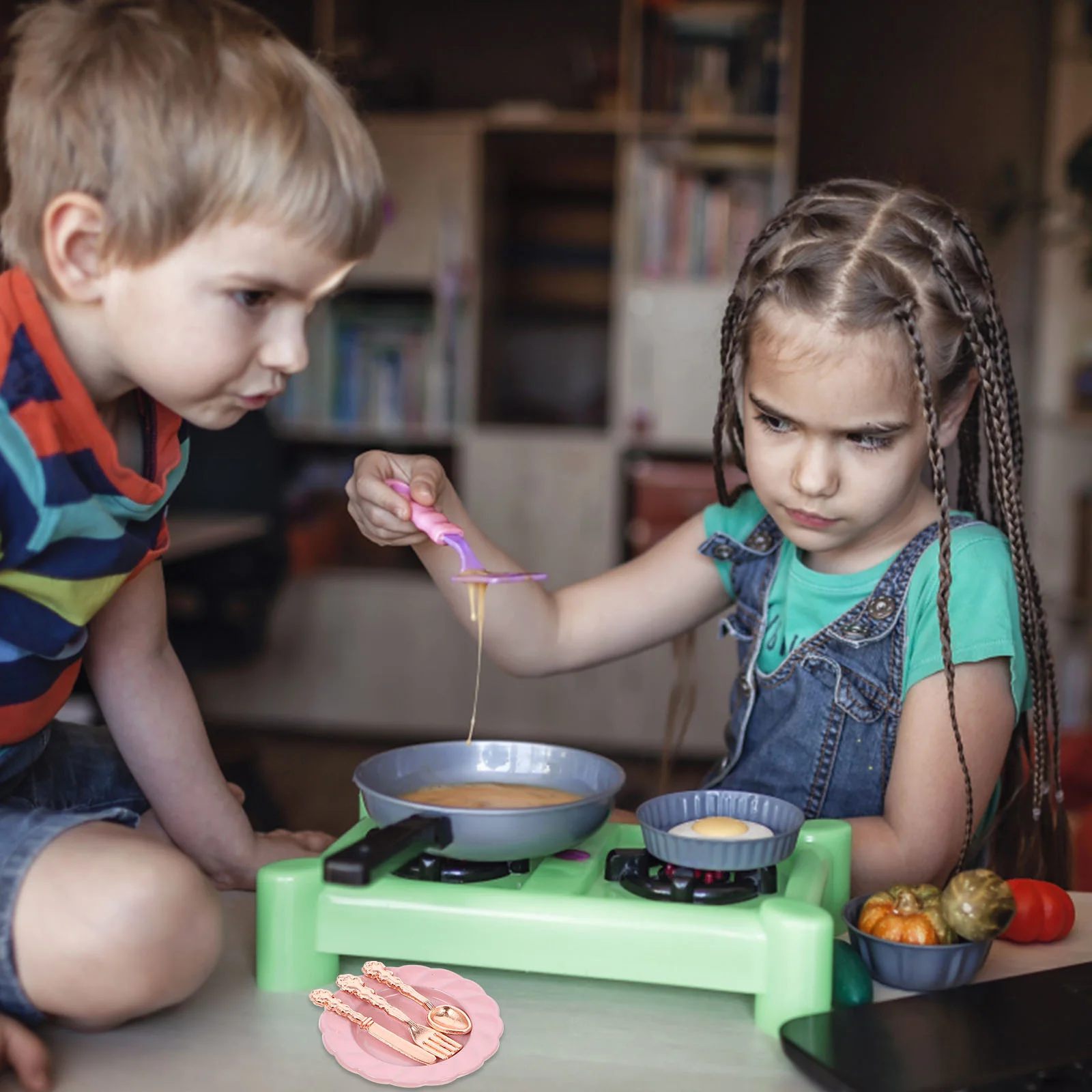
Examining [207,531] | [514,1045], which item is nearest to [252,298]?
[514,1045]

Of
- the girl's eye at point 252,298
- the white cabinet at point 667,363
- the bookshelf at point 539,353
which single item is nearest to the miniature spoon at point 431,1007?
the girl's eye at point 252,298

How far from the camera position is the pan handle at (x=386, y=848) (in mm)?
707

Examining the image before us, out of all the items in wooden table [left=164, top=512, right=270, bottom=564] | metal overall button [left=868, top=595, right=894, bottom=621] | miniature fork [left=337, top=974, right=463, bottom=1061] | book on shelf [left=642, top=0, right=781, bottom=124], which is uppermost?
book on shelf [left=642, top=0, right=781, bottom=124]

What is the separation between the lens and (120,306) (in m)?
0.83

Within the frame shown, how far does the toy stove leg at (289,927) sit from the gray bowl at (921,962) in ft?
1.18

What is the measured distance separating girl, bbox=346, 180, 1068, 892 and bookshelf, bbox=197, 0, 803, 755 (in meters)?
2.13

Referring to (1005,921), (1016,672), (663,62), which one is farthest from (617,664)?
(1005,921)

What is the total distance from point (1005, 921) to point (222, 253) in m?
0.65

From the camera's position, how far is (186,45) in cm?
83

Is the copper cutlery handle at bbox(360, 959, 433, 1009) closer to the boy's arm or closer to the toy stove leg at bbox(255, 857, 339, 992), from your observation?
the toy stove leg at bbox(255, 857, 339, 992)

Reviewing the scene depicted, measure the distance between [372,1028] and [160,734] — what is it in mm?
384

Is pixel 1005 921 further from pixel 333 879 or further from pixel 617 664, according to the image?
pixel 617 664

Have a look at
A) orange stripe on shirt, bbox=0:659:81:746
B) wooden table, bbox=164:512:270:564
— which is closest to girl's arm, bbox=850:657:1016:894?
orange stripe on shirt, bbox=0:659:81:746

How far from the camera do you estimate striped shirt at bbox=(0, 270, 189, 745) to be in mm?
831
